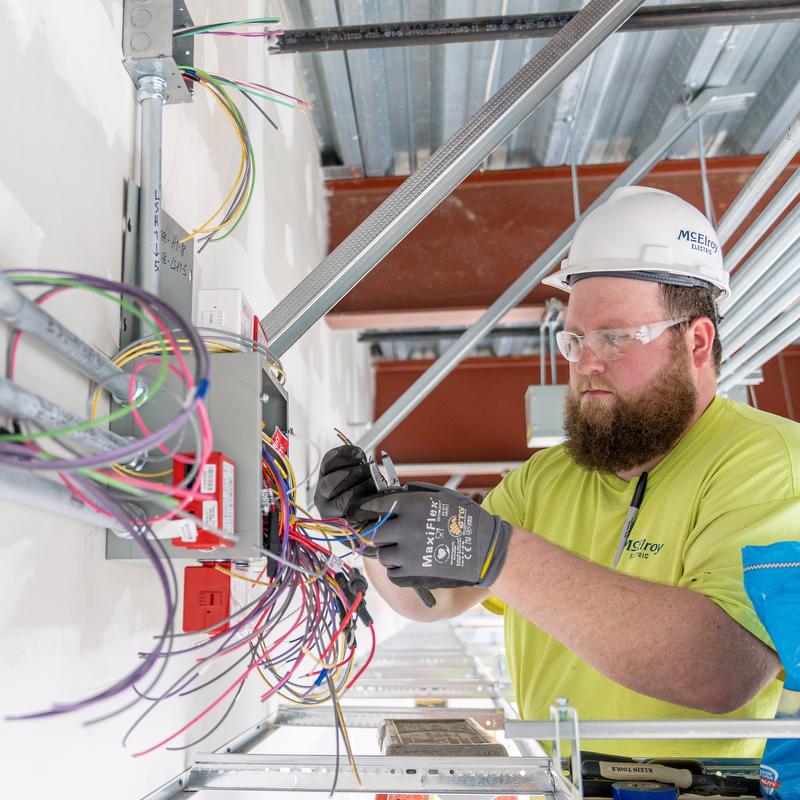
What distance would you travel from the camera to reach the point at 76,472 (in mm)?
646

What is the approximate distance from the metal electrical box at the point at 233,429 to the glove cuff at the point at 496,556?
0.32 m

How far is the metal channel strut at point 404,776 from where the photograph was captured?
994 millimetres

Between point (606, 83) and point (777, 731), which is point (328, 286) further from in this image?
point (606, 83)

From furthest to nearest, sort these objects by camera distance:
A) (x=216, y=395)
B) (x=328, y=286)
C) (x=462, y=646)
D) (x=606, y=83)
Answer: (x=462, y=646) → (x=606, y=83) → (x=328, y=286) → (x=216, y=395)

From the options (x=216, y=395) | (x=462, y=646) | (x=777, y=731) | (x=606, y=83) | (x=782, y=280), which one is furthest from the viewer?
(x=462, y=646)

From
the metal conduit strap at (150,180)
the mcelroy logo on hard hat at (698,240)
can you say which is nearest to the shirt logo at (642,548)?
the mcelroy logo on hard hat at (698,240)

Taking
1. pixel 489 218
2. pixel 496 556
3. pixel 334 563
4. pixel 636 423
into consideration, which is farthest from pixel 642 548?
pixel 489 218

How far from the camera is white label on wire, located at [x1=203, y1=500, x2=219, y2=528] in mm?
812

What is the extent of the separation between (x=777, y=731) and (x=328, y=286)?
92 cm

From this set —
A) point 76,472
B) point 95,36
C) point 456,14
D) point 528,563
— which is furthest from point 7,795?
point 456,14

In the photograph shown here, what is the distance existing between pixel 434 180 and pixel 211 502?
0.79 metres

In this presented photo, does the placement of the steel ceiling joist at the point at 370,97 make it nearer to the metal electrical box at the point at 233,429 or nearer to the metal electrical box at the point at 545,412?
the metal electrical box at the point at 545,412

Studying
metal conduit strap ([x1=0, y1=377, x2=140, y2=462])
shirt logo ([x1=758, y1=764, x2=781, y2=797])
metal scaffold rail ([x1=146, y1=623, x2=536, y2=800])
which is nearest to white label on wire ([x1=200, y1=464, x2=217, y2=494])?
metal conduit strap ([x1=0, y1=377, x2=140, y2=462])

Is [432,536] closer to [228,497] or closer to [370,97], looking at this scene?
[228,497]
